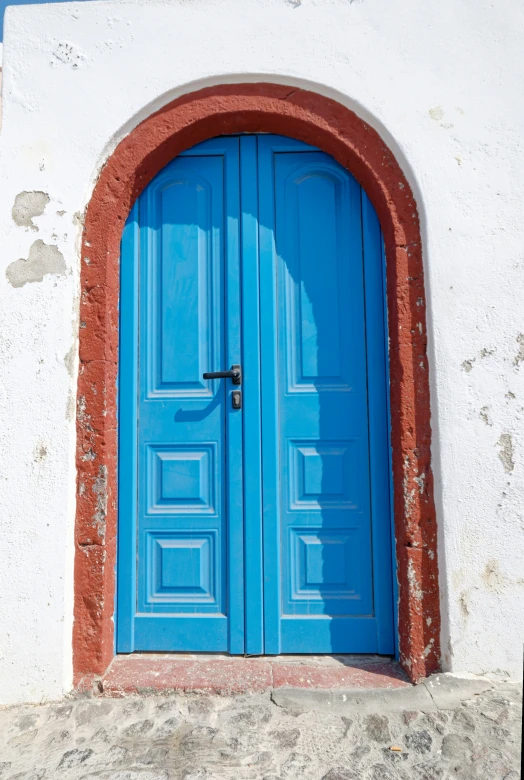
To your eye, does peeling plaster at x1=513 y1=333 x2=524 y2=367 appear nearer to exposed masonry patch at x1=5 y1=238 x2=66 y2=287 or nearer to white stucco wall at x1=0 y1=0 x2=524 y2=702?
white stucco wall at x1=0 y1=0 x2=524 y2=702

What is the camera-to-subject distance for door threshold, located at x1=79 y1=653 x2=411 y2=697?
2324 mm

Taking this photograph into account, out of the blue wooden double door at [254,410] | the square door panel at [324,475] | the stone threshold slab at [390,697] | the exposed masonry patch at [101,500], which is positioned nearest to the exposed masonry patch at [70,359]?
the blue wooden double door at [254,410]

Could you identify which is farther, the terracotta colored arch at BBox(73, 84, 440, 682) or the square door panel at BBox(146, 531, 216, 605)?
the square door panel at BBox(146, 531, 216, 605)

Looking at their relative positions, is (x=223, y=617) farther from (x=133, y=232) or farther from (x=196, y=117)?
(x=196, y=117)

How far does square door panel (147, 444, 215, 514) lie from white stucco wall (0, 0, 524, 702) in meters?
0.40

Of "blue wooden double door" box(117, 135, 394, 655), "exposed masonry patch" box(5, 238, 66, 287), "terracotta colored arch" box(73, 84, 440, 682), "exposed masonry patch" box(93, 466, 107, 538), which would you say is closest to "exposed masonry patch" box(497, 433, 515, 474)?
"terracotta colored arch" box(73, 84, 440, 682)

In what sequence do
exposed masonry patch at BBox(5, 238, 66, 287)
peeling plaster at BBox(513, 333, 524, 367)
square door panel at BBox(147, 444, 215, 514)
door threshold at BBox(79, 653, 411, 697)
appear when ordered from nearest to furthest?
1. door threshold at BBox(79, 653, 411, 697)
2. peeling plaster at BBox(513, 333, 524, 367)
3. exposed masonry patch at BBox(5, 238, 66, 287)
4. square door panel at BBox(147, 444, 215, 514)

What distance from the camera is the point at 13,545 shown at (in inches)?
95.7

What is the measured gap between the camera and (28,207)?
2607 millimetres

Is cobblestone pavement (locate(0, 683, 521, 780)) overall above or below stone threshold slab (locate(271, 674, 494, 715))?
below

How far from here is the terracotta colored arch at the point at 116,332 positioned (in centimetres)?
241

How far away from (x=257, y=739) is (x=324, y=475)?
1.15 metres

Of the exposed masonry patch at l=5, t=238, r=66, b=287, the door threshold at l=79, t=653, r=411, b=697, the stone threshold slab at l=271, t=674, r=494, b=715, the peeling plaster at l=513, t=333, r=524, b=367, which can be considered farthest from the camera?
the exposed masonry patch at l=5, t=238, r=66, b=287

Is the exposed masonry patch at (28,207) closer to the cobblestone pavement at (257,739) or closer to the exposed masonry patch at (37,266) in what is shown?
the exposed masonry patch at (37,266)
